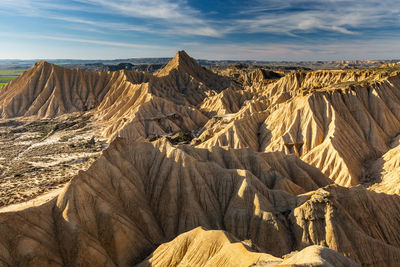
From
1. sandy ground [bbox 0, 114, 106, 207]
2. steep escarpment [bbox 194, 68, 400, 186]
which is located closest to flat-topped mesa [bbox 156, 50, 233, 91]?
sandy ground [bbox 0, 114, 106, 207]

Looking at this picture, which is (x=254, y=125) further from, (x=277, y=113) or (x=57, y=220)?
(x=57, y=220)

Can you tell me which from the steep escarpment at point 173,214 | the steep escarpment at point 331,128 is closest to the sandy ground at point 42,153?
the steep escarpment at point 173,214

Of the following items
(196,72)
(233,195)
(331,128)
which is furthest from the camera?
(196,72)

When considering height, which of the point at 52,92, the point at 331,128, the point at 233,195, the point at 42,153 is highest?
the point at 52,92

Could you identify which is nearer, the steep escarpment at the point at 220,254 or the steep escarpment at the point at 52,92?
the steep escarpment at the point at 220,254

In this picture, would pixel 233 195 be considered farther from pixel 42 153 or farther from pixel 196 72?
pixel 196 72

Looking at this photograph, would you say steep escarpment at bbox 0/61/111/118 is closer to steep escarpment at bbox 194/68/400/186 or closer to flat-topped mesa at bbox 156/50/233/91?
flat-topped mesa at bbox 156/50/233/91

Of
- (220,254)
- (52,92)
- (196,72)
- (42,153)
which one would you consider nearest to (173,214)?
(220,254)

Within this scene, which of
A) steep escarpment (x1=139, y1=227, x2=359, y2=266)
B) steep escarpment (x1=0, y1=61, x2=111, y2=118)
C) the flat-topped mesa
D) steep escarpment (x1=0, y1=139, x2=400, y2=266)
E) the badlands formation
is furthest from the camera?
the flat-topped mesa

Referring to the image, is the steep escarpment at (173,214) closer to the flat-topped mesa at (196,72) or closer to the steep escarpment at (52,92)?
the steep escarpment at (52,92)
